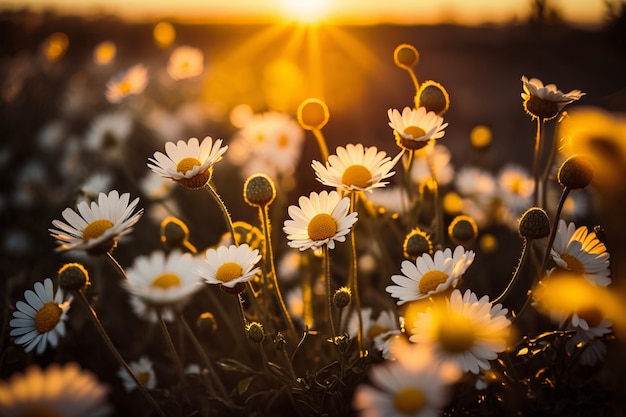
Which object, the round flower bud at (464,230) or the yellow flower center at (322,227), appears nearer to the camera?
the yellow flower center at (322,227)

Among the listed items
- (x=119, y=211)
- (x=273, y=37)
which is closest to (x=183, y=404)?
(x=119, y=211)

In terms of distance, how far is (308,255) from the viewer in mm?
1817

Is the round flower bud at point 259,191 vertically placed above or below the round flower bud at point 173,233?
below

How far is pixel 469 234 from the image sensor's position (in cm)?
147

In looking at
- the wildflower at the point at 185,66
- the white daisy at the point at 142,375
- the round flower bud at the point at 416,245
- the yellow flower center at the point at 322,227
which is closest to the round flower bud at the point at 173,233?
the white daisy at the point at 142,375

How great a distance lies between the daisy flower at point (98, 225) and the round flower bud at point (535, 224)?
2.88 feet

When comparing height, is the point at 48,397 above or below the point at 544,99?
below

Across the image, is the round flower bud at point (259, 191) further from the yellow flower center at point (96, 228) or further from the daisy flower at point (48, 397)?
the daisy flower at point (48, 397)

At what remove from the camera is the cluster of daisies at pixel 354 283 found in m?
0.88

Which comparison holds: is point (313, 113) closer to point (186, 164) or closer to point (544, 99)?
point (186, 164)

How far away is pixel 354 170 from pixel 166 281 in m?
0.57

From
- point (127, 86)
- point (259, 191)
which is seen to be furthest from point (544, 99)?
point (127, 86)

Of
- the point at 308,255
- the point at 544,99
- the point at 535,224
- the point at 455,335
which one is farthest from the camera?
the point at 308,255

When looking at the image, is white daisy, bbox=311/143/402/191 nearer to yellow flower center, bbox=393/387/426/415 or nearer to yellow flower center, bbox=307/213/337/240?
yellow flower center, bbox=307/213/337/240
